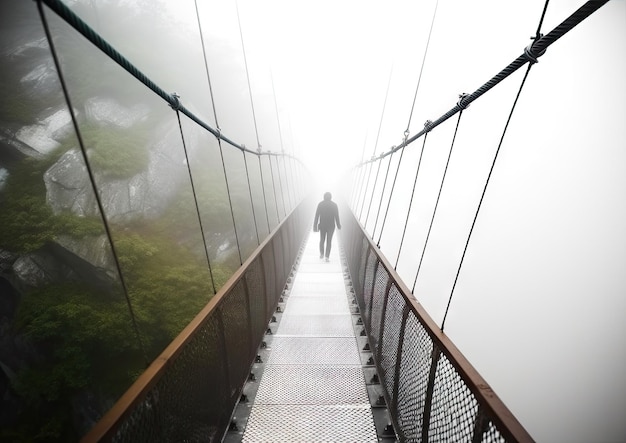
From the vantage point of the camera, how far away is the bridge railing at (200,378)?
1.06 meters

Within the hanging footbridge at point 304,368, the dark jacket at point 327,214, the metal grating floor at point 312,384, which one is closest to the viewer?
the hanging footbridge at point 304,368

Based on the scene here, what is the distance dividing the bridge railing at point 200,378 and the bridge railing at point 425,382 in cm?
107

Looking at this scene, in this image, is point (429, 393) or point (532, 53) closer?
point (429, 393)

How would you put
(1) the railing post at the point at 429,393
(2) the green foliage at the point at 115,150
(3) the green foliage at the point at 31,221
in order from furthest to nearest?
(2) the green foliage at the point at 115,150, (3) the green foliage at the point at 31,221, (1) the railing post at the point at 429,393

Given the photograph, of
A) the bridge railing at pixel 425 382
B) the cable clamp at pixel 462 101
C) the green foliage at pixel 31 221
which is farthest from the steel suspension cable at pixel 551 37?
the green foliage at pixel 31 221

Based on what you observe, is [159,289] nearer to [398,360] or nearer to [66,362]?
[66,362]

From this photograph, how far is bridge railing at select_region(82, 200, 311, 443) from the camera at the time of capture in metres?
1.06

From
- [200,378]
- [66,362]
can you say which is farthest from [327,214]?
[66,362]

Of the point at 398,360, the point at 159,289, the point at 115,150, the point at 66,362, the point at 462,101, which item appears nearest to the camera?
the point at 398,360

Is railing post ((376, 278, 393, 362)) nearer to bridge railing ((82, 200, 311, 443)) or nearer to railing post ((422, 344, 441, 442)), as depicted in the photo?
railing post ((422, 344, 441, 442))

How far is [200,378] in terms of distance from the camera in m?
1.57

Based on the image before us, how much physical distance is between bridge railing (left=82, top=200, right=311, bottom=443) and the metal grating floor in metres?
0.22

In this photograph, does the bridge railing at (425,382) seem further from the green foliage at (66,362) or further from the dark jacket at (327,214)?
the green foliage at (66,362)

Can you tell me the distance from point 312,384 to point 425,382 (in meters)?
1.16
